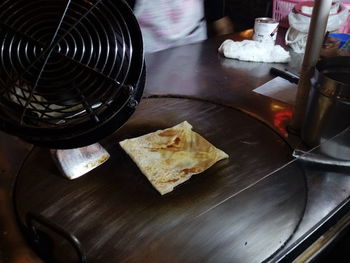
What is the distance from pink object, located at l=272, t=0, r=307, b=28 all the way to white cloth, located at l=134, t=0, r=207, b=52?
1.58 ft

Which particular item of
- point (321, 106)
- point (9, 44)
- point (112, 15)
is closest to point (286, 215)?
point (321, 106)

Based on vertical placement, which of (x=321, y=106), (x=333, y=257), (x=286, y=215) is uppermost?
(x=321, y=106)

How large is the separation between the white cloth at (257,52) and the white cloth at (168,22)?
0.93ft

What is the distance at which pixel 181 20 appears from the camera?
5.65ft

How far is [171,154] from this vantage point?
0.97m

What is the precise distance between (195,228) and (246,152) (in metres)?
0.33

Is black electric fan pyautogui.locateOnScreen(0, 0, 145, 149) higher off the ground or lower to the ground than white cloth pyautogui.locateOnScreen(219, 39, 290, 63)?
higher

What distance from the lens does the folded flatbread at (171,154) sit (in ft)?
2.89

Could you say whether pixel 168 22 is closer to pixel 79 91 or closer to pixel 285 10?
pixel 285 10

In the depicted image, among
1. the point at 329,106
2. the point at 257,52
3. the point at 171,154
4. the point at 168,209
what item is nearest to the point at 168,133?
the point at 171,154

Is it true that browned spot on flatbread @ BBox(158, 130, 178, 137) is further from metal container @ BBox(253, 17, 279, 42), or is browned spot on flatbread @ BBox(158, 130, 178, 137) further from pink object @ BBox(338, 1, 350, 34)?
pink object @ BBox(338, 1, 350, 34)

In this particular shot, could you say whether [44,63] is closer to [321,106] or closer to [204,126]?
[204,126]

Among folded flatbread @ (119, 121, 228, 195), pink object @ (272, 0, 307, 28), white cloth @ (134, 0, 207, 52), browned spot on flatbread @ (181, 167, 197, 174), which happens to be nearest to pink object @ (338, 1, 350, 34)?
pink object @ (272, 0, 307, 28)

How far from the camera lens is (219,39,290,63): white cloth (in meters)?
1.59
